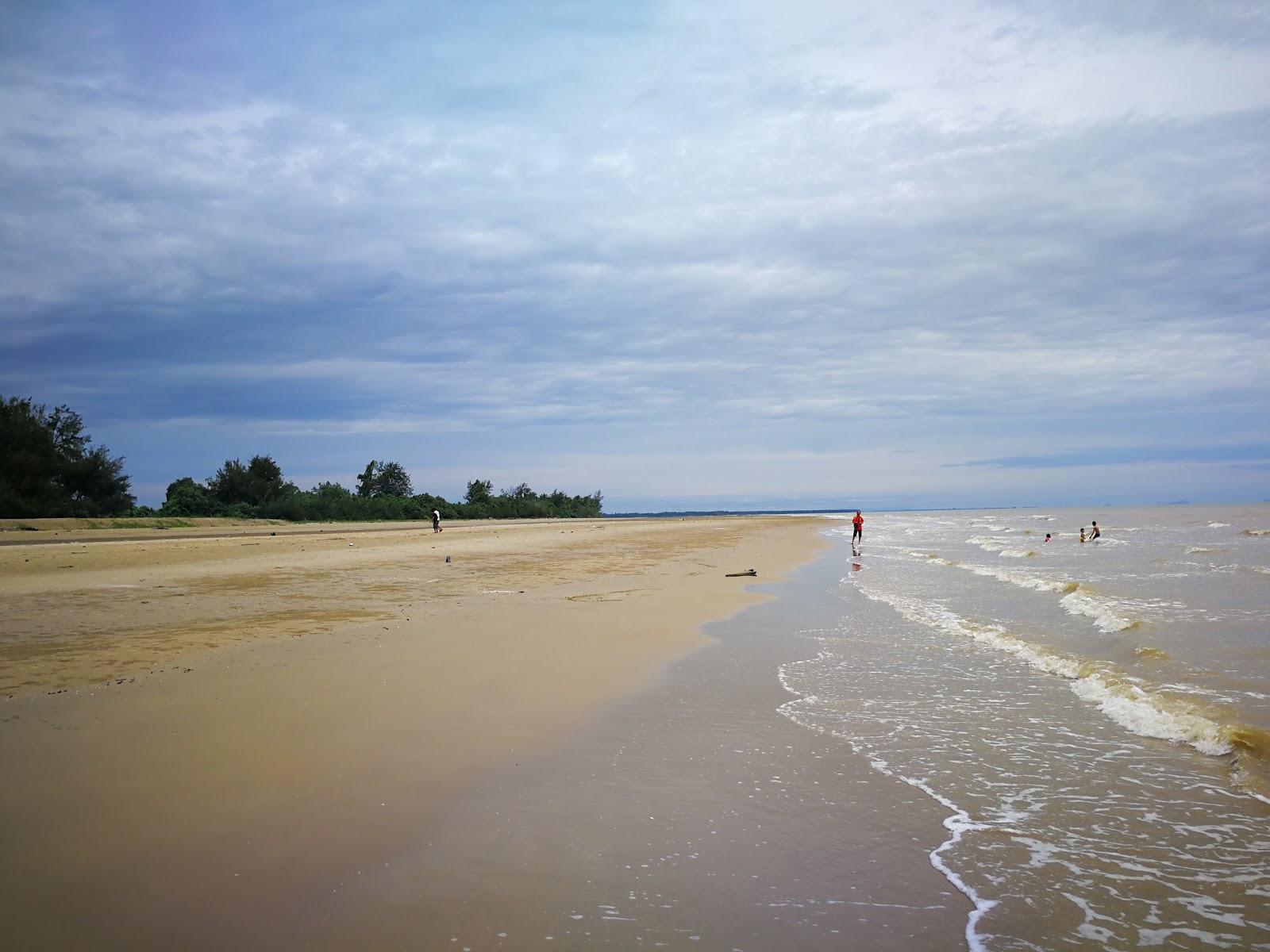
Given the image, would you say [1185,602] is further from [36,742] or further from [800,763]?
[36,742]

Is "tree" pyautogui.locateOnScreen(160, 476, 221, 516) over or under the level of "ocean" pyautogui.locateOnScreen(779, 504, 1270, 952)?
over

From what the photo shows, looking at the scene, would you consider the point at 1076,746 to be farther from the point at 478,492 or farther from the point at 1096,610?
the point at 478,492

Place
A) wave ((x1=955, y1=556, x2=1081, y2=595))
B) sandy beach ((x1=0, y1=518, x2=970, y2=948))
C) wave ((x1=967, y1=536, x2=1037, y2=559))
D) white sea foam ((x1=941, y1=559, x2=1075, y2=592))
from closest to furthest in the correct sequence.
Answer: sandy beach ((x1=0, y1=518, x2=970, y2=948))
wave ((x1=955, y1=556, x2=1081, y2=595))
white sea foam ((x1=941, y1=559, x2=1075, y2=592))
wave ((x1=967, y1=536, x2=1037, y2=559))

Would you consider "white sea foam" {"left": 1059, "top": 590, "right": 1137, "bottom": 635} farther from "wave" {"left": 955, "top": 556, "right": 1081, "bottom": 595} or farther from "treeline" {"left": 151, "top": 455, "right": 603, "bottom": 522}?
"treeline" {"left": 151, "top": 455, "right": 603, "bottom": 522}

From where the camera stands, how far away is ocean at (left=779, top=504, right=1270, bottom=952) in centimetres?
375

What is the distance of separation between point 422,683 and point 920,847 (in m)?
5.03

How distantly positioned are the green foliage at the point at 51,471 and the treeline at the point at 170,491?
0.04m

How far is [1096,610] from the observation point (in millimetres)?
13938

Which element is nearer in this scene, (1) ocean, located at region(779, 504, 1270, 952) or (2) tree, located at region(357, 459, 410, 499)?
(1) ocean, located at region(779, 504, 1270, 952)

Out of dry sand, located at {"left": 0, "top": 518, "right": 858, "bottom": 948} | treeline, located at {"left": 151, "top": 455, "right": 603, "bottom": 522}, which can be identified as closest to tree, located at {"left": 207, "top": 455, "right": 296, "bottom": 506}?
treeline, located at {"left": 151, "top": 455, "right": 603, "bottom": 522}

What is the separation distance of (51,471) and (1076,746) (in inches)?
2085

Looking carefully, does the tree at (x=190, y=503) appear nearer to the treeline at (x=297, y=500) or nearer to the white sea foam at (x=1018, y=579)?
the treeline at (x=297, y=500)

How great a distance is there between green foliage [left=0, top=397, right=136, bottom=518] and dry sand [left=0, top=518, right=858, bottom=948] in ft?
104

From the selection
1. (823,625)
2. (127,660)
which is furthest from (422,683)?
(823,625)
